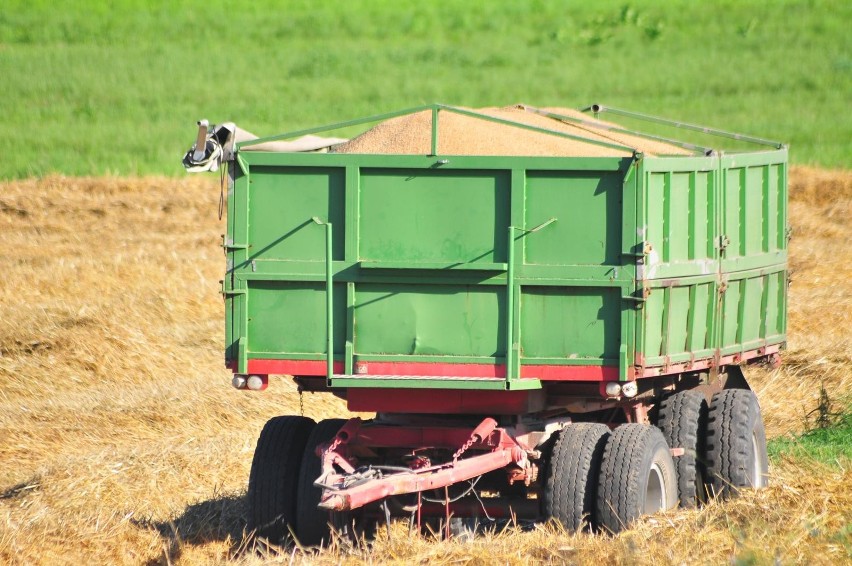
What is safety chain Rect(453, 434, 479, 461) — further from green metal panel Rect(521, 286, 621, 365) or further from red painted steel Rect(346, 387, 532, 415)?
green metal panel Rect(521, 286, 621, 365)

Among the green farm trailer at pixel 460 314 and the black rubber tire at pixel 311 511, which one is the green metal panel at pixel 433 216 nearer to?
the green farm trailer at pixel 460 314

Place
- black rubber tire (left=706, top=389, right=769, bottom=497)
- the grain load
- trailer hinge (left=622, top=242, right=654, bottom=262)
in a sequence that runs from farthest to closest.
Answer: black rubber tire (left=706, top=389, right=769, bottom=497) → the grain load → trailer hinge (left=622, top=242, right=654, bottom=262)

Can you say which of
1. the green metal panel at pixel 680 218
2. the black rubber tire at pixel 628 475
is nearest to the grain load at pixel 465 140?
the green metal panel at pixel 680 218

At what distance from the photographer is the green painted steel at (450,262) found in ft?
28.3

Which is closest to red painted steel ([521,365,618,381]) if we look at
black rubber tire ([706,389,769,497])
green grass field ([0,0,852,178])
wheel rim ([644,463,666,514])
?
wheel rim ([644,463,666,514])

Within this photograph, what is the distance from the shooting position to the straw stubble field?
8266mm

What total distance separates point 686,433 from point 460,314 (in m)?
2.37

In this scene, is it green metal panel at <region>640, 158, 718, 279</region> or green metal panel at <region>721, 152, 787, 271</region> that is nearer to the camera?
green metal panel at <region>640, 158, 718, 279</region>

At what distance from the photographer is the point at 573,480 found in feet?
29.1

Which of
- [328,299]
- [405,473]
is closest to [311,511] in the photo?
[405,473]

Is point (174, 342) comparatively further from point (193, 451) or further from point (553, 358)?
point (553, 358)

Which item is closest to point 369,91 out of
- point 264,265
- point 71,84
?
point 71,84

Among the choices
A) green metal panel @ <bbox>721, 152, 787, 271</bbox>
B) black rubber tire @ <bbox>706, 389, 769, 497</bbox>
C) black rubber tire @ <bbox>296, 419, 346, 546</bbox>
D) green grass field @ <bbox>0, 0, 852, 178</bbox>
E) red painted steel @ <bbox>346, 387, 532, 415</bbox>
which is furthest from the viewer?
green grass field @ <bbox>0, 0, 852, 178</bbox>

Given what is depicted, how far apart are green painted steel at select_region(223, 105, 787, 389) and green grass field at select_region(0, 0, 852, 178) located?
16.7 m
